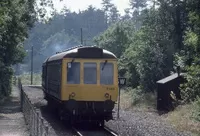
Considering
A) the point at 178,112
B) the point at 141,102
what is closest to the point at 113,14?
the point at 141,102

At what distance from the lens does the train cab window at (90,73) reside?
709 inches

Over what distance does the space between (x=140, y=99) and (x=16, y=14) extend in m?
11.1

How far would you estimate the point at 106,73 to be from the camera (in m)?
18.2

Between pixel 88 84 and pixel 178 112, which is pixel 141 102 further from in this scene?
pixel 88 84

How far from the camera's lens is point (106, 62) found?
59.6ft

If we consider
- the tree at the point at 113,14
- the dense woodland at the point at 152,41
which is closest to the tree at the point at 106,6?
the tree at the point at 113,14

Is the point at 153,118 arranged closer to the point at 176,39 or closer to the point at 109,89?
the point at 109,89

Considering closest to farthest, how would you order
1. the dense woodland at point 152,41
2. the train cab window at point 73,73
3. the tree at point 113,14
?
1. the train cab window at point 73,73
2. the dense woodland at point 152,41
3. the tree at point 113,14

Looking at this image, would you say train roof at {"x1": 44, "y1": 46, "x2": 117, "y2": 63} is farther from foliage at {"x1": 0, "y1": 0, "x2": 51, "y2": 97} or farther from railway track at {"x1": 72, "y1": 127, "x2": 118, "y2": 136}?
foliage at {"x1": 0, "y1": 0, "x2": 51, "y2": 97}

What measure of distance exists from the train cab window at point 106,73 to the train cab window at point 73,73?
97 cm

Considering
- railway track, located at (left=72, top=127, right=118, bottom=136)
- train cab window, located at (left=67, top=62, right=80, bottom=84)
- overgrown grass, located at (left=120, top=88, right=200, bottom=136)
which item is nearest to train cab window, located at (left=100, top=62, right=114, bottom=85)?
train cab window, located at (left=67, top=62, right=80, bottom=84)

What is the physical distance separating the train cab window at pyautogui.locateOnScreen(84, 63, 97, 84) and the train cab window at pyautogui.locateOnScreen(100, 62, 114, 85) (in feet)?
0.93

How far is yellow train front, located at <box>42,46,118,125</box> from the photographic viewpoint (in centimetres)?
1772

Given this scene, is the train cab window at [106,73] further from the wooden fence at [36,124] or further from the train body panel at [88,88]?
the wooden fence at [36,124]
